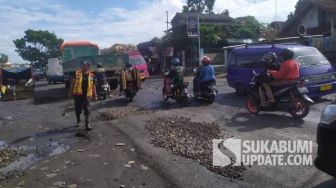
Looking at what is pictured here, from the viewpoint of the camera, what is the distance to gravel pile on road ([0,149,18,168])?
293 inches

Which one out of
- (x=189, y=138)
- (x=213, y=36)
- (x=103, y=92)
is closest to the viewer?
(x=189, y=138)

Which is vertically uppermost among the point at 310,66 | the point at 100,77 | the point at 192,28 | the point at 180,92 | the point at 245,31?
the point at 192,28

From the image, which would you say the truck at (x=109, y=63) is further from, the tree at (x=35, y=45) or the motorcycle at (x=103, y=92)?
the tree at (x=35, y=45)

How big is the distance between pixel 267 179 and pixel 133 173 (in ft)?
6.65

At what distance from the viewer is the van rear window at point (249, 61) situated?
45.6 feet

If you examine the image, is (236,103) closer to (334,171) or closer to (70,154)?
(70,154)

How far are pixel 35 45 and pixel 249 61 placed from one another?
216 ft

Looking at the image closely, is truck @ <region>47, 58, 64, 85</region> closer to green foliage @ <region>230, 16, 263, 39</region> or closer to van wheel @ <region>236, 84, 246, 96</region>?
green foliage @ <region>230, 16, 263, 39</region>

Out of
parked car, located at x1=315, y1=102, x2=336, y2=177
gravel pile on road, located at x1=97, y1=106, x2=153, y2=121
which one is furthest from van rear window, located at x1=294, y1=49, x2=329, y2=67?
parked car, located at x1=315, y1=102, x2=336, y2=177

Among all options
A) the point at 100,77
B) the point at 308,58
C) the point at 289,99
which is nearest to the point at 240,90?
the point at 308,58

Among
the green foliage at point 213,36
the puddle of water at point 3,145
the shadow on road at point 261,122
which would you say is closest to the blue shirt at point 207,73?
the shadow on road at point 261,122

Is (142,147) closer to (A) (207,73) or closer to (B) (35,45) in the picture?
(A) (207,73)

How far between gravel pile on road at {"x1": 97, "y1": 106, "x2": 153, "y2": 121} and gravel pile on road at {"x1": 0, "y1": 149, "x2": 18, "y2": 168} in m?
3.63

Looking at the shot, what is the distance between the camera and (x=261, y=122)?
31.4 ft
